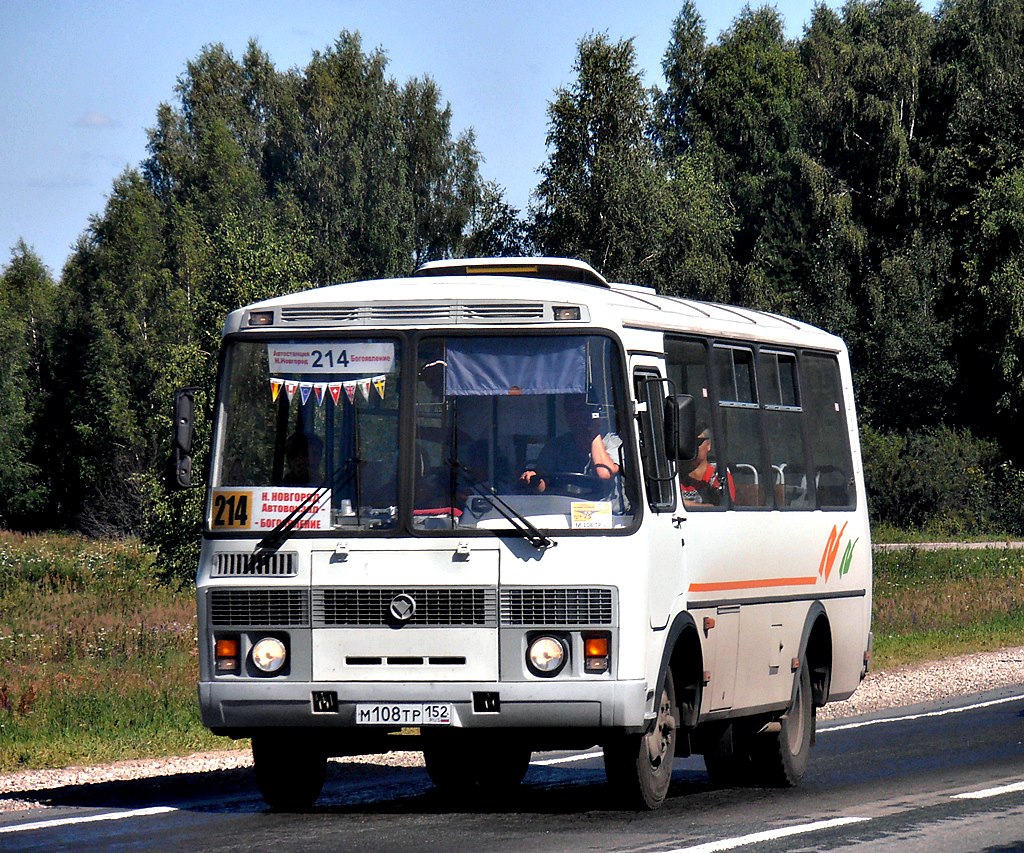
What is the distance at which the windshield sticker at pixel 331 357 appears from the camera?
972 cm

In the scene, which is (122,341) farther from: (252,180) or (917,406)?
(917,406)

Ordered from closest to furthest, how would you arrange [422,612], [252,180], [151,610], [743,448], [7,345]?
[422,612] < [743,448] < [151,610] < [252,180] < [7,345]

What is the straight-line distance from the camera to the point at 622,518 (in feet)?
30.7

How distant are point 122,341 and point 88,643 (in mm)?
48866

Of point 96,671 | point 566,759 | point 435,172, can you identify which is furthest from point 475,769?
point 435,172

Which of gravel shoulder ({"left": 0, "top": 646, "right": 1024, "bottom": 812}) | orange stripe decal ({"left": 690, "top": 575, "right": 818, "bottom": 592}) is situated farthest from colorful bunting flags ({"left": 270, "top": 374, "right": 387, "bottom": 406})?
gravel shoulder ({"left": 0, "top": 646, "right": 1024, "bottom": 812})

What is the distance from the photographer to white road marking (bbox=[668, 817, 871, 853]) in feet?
26.7

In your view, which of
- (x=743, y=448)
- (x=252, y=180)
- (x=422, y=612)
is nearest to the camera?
(x=422, y=612)

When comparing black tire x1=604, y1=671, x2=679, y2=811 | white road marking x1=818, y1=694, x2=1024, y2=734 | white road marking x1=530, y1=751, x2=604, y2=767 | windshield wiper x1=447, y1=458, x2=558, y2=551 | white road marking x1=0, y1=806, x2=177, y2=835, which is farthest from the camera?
white road marking x1=818, y1=694, x2=1024, y2=734

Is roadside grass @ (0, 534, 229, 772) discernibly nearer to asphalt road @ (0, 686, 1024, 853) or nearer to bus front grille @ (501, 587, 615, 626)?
asphalt road @ (0, 686, 1024, 853)

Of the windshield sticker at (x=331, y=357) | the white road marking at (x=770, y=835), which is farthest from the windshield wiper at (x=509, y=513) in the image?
the white road marking at (x=770, y=835)

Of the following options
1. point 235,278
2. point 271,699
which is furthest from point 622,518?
point 235,278

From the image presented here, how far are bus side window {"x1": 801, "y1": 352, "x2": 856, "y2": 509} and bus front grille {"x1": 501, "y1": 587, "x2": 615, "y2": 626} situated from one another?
4075mm

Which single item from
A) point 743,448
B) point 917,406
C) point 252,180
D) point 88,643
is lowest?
point 88,643
